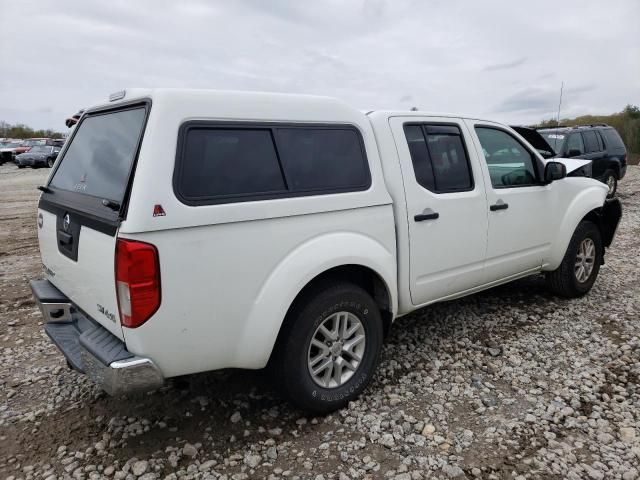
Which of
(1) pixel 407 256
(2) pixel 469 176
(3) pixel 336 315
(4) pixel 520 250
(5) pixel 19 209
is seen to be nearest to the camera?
(3) pixel 336 315

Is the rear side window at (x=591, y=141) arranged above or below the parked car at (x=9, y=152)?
below

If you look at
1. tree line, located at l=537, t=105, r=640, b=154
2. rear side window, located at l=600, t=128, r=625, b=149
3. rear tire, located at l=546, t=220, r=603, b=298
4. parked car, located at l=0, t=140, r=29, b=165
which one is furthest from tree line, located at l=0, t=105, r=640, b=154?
parked car, located at l=0, t=140, r=29, b=165

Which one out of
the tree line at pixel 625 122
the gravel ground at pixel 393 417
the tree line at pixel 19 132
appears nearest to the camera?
the gravel ground at pixel 393 417

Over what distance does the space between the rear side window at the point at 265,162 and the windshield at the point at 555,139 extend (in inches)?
333

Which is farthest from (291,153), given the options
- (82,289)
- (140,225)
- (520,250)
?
(520,250)

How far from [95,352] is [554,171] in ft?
12.9

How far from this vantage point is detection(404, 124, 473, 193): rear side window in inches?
138

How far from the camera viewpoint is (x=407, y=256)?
11.1 feet

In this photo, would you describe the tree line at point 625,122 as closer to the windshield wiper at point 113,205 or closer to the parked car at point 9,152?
the windshield wiper at point 113,205

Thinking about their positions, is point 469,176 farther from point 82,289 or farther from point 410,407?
point 82,289

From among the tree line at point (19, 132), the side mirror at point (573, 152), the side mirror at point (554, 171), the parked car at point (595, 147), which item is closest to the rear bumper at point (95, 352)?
the side mirror at point (554, 171)

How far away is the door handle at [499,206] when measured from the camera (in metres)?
3.91

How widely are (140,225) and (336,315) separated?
1343mm

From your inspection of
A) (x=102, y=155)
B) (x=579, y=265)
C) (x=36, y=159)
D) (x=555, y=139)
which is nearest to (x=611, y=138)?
(x=555, y=139)
